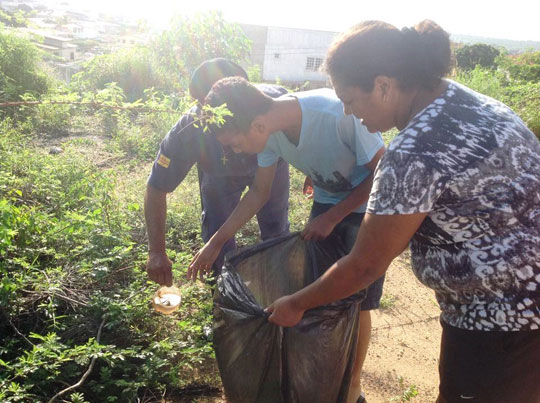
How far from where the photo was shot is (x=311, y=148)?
183 centimetres

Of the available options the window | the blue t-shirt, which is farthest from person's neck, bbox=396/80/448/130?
the window

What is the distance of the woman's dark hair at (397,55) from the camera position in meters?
1.12

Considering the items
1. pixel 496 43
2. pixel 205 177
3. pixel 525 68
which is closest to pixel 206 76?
pixel 205 177

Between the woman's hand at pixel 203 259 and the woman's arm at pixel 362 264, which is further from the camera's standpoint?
the woman's hand at pixel 203 259

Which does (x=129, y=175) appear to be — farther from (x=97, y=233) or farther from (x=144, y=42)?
(x=144, y=42)

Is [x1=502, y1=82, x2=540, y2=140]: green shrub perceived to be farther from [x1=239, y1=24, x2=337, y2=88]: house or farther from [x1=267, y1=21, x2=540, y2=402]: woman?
[x1=239, y1=24, x2=337, y2=88]: house

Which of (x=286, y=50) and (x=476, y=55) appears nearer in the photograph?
(x=476, y=55)

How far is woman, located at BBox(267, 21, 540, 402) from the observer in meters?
1.03

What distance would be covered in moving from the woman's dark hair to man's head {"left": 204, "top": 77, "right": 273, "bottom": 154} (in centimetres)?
57

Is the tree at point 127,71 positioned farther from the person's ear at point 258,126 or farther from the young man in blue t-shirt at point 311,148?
the person's ear at point 258,126

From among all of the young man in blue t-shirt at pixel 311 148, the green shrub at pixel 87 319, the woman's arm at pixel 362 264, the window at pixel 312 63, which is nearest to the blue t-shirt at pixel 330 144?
the young man in blue t-shirt at pixel 311 148

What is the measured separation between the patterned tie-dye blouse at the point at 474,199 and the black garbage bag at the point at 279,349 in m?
0.40

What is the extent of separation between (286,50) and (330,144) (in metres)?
24.7

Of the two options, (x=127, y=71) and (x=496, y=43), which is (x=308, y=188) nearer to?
(x=127, y=71)
